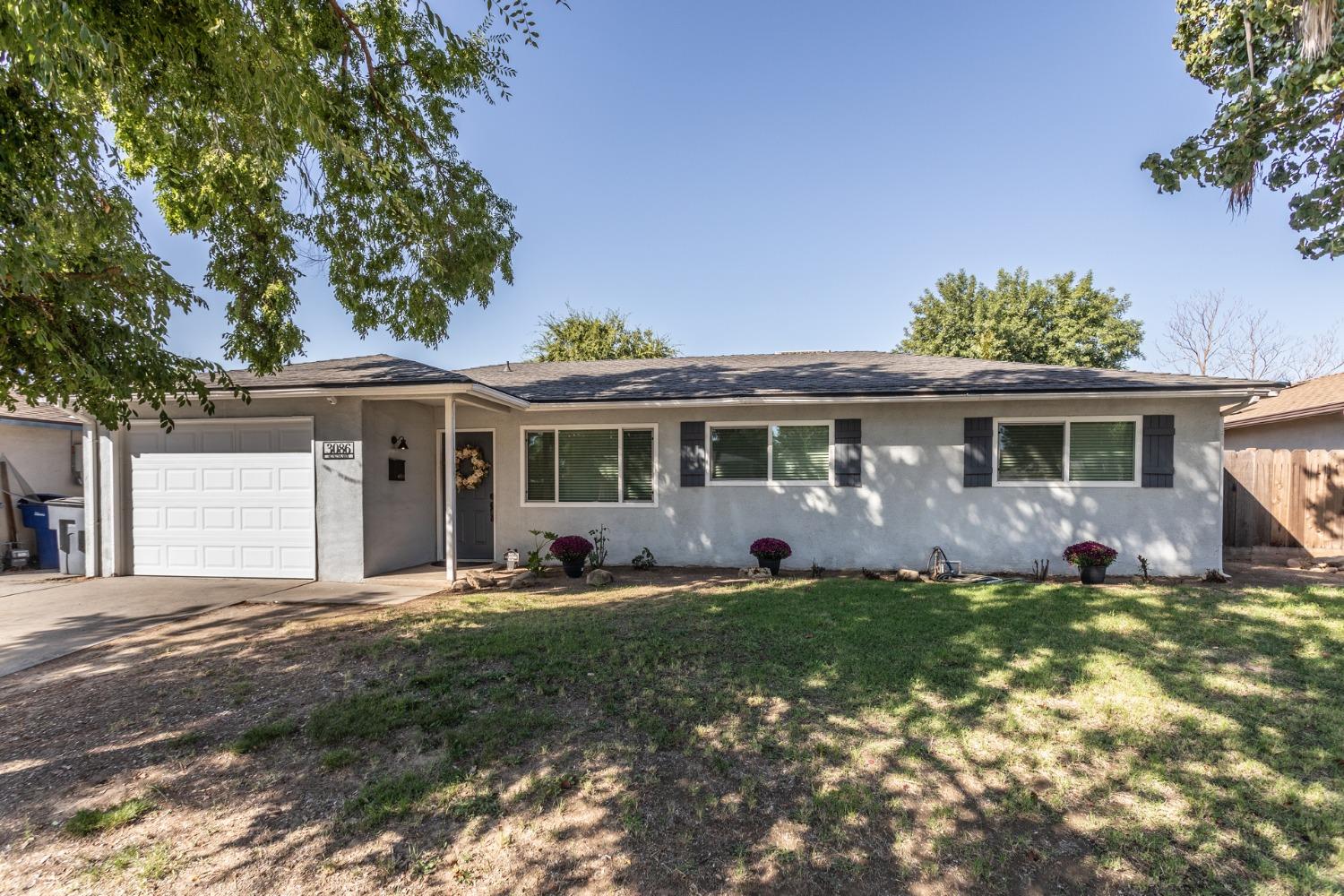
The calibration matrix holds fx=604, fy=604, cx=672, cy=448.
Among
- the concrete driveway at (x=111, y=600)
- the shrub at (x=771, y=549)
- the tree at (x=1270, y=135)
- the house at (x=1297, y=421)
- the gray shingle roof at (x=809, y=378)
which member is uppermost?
the tree at (x=1270, y=135)

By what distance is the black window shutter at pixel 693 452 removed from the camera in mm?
9070

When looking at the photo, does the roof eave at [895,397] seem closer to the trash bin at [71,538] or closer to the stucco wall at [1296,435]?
the stucco wall at [1296,435]

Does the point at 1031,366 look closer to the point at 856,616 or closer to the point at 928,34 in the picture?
the point at 928,34

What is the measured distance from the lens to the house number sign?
26.5ft

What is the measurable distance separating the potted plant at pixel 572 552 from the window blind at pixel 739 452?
225 centimetres

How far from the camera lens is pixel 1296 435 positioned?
→ 40.2 ft

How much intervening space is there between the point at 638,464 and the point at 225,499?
5.84 meters

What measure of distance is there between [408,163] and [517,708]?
21.7 ft

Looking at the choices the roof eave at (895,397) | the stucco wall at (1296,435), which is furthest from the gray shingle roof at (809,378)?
the stucco wall at (1296,435)

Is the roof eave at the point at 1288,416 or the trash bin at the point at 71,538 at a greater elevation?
Result: the roof eave at the point at 1288,416

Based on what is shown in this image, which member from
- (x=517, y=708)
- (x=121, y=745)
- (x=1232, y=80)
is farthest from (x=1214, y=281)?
(x=121, y=745)

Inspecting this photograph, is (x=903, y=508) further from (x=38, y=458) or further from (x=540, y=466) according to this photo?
(x=38, y=458)

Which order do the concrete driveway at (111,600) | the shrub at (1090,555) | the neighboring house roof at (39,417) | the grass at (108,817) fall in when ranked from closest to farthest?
the grass at (108,817), the concrete driveway at (111,600), the shrub at (1090,555), the neighboring house roof at (39,417)

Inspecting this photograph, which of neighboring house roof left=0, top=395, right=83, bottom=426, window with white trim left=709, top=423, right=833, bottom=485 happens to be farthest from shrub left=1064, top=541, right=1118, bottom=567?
neighboring house roof left=0, top=395, right=83, bottom=426
